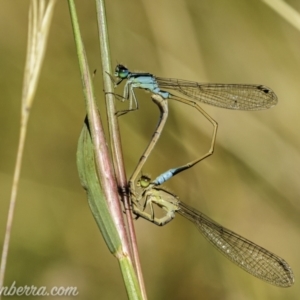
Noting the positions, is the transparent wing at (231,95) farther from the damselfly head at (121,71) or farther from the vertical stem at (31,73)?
the vertical stem at (31,73)

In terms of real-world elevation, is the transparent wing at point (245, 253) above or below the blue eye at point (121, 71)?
below

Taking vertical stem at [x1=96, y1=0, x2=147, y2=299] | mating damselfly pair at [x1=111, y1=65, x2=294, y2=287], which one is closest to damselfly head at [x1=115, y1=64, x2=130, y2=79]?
mating damselfly pair at [x1=111, y1=65, x2=294, y2=287]

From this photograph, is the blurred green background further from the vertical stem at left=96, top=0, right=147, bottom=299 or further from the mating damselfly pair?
the vertical stem at left=96, top=0, right=147, bottom=299

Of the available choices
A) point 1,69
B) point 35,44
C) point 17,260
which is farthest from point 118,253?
point 1,69

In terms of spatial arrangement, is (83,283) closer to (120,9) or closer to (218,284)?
(218,284)

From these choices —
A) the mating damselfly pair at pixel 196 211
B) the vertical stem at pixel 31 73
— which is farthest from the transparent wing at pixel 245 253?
the vertical stem at pixel 31 73

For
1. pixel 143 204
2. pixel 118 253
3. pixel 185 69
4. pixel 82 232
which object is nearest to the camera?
pixel 118 253
